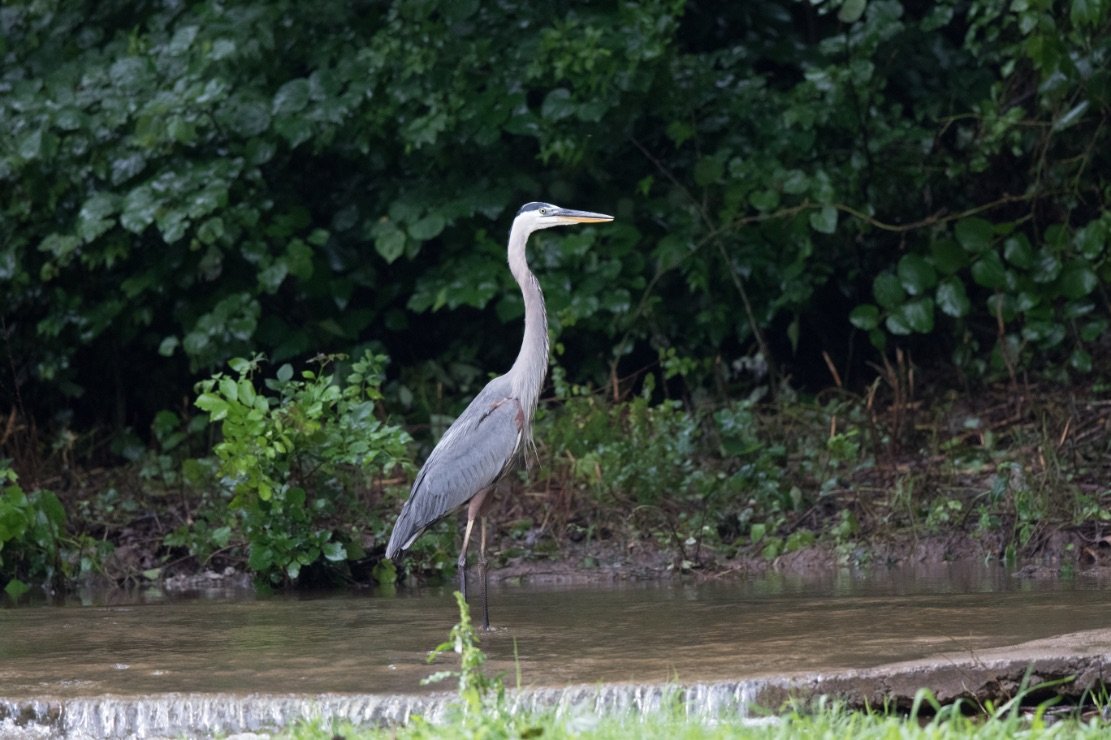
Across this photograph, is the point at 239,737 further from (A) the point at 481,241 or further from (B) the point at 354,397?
(A) the point at 481,241

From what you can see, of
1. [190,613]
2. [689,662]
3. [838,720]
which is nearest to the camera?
[838,720]

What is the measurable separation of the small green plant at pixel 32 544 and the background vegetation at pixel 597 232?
0.17 meters

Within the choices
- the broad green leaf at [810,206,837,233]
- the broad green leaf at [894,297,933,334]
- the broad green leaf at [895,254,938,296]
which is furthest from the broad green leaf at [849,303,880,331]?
the broad green leaf at [810,206,837,233]

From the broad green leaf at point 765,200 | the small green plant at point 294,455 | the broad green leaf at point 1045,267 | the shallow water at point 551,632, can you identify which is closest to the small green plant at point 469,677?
the shallow water at point 551,632

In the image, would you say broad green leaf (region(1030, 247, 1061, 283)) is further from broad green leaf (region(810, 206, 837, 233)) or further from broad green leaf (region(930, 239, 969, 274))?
broad green leaf (region(810, 206, 837, 233))

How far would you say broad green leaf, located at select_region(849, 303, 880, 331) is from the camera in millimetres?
9359

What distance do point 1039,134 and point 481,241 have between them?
12.1ft

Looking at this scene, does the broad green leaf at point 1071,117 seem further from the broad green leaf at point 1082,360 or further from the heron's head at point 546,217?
the heron's head at point 546,217

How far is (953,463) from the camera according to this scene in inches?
329

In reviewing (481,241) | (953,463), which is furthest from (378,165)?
(953,463)

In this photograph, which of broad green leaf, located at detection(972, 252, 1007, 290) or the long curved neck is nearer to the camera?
the long curved neck

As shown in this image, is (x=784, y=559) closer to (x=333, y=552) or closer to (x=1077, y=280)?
(x=333, y=552)

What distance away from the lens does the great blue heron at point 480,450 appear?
245 inches

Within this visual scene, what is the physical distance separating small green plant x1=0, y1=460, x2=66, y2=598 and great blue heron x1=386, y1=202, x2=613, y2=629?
2264 millimetres
